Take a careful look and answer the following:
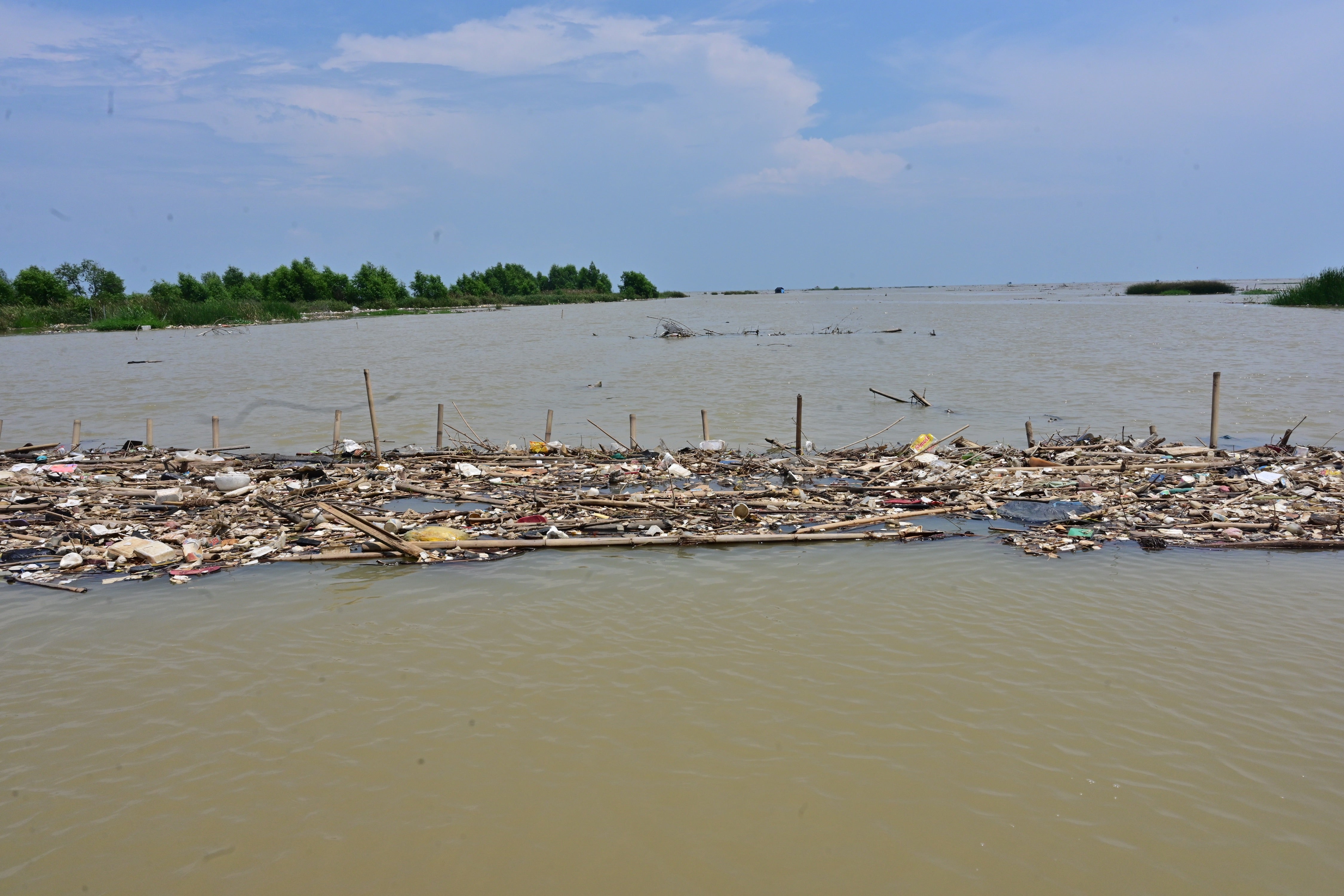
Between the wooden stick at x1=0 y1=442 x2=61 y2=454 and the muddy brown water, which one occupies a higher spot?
the wooden stick at x1=0 y1=442 x2=61 y2=454

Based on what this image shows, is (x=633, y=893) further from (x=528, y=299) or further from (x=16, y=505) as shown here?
(x=528, y=299)

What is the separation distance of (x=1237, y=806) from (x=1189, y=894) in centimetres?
94

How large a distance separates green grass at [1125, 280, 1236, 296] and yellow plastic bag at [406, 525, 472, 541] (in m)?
110

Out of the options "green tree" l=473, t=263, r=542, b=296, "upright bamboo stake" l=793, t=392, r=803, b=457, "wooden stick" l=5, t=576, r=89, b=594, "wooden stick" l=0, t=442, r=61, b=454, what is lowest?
"wooden stick" l=5, t=576, r=89, b=594

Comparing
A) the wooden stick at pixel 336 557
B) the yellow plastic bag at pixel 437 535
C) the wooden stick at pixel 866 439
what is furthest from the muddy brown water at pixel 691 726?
the wooden stick at pixel 866 439

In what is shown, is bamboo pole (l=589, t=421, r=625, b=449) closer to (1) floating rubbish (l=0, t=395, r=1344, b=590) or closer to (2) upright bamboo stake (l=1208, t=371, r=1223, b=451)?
(1) floating rubbish (l=0, t=395, r=1344, b=590)

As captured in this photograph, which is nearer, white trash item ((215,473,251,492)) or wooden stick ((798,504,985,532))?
wooden stick ((798,504,985,532))

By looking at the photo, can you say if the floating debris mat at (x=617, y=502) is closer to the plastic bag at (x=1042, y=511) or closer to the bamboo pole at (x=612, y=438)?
the plastic bag at (x=1042, y=511)

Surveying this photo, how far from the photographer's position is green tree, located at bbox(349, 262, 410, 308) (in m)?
92.9

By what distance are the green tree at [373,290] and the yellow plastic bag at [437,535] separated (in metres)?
89.1

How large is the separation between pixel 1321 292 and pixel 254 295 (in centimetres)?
9196

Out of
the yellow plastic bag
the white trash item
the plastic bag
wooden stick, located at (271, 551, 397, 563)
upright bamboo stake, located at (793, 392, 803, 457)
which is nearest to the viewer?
wooden stick, located at (271, 551, 397, 563)

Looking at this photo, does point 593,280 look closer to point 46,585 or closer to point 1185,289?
point 1185,289

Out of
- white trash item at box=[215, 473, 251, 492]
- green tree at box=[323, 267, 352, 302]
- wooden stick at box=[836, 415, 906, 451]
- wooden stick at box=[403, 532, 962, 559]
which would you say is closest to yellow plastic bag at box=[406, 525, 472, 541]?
wooden stick at box=[403, 532, 962, 559]
